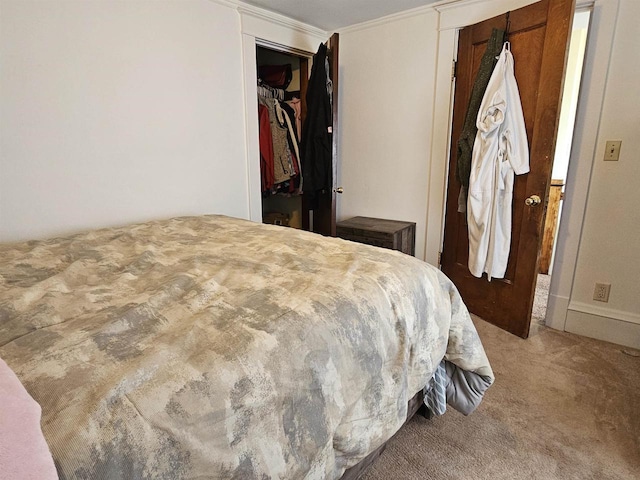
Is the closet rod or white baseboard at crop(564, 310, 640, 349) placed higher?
the closet rod

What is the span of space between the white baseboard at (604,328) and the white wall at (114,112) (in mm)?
2430

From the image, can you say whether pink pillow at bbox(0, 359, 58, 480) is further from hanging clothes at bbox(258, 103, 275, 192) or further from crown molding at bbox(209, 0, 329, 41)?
hanging clothes at bbox(258, 103, 275, 192)

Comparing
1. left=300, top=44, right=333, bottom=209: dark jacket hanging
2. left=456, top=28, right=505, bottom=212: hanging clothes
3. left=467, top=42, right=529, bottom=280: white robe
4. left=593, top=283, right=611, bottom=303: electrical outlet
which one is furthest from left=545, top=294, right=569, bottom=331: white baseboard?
left=300, top=44, right=333, bottom=209: dark jacket hanging

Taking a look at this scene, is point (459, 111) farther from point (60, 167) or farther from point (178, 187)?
point (60, 167)

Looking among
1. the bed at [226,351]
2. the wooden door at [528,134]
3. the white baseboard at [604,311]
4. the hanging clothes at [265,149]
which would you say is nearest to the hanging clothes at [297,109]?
the hanging clothes at [265,149]

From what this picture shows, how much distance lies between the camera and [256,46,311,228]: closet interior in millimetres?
3074

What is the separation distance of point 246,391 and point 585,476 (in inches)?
51.9

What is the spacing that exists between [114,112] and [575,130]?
103 inches

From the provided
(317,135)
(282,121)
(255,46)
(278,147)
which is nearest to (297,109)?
(282,121)

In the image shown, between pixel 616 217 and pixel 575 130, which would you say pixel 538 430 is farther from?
pixel 575 130

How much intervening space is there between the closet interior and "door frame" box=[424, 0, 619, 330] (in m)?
1.17

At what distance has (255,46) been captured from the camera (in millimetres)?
2551

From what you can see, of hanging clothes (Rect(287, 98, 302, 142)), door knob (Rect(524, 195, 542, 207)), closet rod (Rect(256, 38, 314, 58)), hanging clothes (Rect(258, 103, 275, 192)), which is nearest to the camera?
door knob (Rect(524, 195, 542, 207))

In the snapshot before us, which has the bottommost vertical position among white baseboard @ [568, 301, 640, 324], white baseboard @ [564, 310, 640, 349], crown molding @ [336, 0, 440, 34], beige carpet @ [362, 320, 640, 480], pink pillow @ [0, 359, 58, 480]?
beige carpet @ [362, 320, 640, 480]
